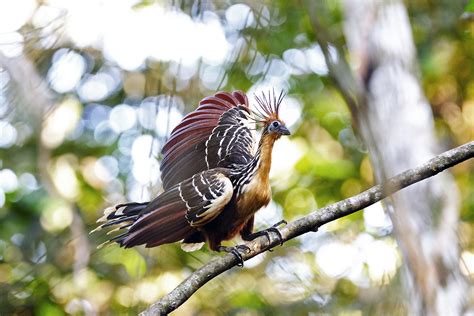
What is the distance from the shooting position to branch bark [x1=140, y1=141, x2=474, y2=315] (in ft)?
4.37

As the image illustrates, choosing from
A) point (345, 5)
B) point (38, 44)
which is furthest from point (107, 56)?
point (345, 5)

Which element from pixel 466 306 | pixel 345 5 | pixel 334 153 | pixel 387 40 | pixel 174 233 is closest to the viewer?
pixel 174 233

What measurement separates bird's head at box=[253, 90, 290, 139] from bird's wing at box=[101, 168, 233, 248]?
132 mm

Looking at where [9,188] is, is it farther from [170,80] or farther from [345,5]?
[170,80]

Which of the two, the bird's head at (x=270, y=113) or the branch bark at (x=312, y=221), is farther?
the branch bark at (x=312, y=221)

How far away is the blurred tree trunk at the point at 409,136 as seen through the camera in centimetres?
276

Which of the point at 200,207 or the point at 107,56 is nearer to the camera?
the point at 200,207

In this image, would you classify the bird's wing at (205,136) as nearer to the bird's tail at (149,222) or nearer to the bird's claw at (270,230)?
the bird's tail at (149,222)

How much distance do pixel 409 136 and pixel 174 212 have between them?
93.2 inches

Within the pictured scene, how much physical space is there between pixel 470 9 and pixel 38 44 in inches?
47.5

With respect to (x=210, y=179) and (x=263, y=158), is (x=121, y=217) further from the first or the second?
(x=263, y=158)

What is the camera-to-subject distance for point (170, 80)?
119cm

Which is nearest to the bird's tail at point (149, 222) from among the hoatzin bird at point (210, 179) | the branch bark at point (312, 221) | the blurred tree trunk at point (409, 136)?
the hoatzin bird at point (210, 179)

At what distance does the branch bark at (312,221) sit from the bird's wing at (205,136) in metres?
0.23
